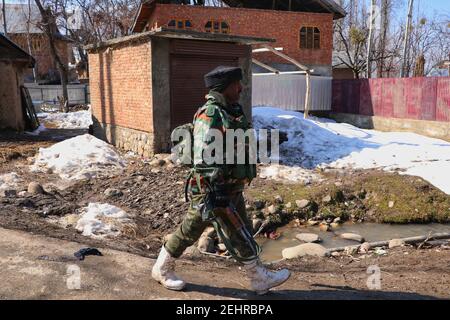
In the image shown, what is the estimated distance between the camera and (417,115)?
49.2ft

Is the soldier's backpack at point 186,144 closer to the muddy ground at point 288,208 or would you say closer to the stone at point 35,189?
the muddy ground at point 288,208

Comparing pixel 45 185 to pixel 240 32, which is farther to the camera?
pixel 240 32

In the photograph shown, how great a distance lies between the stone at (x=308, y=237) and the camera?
635cm

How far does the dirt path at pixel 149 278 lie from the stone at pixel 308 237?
67.2 inches

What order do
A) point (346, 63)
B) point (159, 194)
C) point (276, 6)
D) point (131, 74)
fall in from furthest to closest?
Result: 1. point (346, 63)
2. point (276, 6)
3. point (131, 74)
4. point (159, 194)

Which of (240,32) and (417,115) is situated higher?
(240,32)

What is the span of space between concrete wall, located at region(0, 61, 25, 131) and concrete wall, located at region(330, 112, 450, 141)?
12709 mm

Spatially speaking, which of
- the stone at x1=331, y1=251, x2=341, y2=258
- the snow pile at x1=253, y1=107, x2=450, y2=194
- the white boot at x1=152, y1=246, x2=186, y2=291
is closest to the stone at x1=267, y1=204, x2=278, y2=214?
the stone at x1=331, y1=251, x2=341, y2=258

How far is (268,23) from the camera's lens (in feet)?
69.2

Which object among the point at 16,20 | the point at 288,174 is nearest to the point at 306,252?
the point at 288,174
